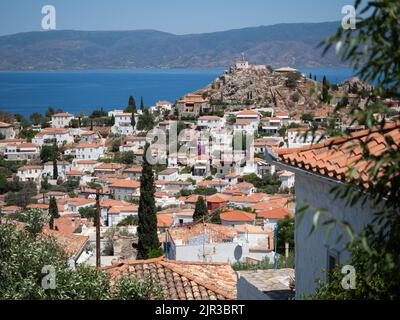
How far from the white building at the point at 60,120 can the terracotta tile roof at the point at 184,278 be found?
88557mm

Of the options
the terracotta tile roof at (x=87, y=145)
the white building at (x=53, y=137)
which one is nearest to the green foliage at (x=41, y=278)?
the terracotta tile roof at (x=87, y=145)

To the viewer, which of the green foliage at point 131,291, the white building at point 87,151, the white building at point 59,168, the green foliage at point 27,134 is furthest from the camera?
the green foliage at point 27,134

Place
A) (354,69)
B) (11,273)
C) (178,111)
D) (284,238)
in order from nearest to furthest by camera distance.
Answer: (354,69) < (11,273) < (284,238) < (178,111)

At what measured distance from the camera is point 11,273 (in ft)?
18.2

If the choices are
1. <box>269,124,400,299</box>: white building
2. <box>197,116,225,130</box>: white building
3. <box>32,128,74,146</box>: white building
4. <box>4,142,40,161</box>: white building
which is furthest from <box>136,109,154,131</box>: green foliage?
<box>269,124,400,299</box>: white building

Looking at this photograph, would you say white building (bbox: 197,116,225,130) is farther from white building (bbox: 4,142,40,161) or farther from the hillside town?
white building (bbox: 4,142,40,161)

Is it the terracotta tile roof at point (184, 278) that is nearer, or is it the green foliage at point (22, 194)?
the terracotta tile roof at point (184, 278)

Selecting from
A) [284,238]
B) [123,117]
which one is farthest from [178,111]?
[284,238]

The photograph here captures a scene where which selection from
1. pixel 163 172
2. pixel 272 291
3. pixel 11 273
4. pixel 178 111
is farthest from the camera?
pixel 178 111

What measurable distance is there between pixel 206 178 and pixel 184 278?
5569 centimetres

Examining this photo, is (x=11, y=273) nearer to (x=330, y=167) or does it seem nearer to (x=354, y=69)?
(x=330, y=167)

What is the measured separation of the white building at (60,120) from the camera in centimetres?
9675

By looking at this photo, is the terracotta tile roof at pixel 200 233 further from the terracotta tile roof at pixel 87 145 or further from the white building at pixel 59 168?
the terracotta tile roof at pixel 87 145
